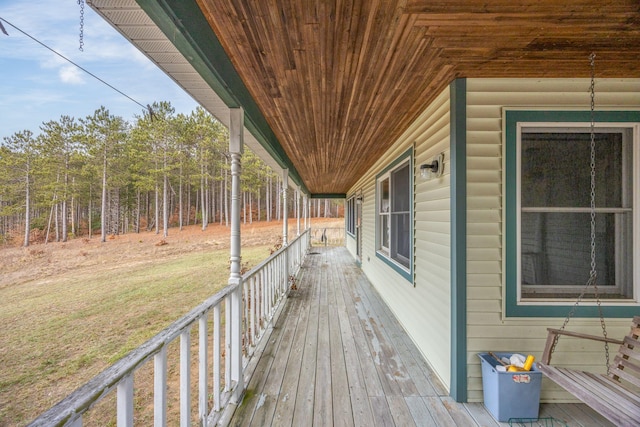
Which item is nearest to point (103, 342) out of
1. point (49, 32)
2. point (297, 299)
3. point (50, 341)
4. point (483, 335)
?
point (50, 341)

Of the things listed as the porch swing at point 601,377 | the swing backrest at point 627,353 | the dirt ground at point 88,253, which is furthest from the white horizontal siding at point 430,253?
the dirt ground at point 88,253

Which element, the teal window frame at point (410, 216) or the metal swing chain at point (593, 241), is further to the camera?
the teal window frame at point (410, 216)

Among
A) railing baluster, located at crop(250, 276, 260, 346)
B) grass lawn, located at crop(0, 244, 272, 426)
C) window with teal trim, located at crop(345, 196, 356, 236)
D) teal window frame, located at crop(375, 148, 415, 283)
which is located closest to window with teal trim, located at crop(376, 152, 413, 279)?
teal window frame, located at crop(375, 148, 415, 283)

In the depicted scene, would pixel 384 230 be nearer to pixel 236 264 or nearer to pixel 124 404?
pixel 236 264

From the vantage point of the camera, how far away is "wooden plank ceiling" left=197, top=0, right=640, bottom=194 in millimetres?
1328

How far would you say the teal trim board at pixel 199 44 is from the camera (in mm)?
1173

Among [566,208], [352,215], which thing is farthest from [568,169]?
[352,215]

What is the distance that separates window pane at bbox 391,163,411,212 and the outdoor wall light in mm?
878

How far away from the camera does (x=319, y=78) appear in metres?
2.01

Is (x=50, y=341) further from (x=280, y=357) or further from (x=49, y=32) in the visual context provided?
(x=49, y=32)

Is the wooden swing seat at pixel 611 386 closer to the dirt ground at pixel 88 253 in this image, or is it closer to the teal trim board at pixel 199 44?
the teal trim board at pixel 199 44

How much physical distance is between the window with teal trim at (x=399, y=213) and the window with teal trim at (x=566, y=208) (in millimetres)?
1208

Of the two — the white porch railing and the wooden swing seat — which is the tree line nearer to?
the white porch railing

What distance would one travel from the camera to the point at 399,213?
13.2 feet
